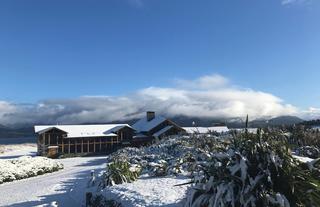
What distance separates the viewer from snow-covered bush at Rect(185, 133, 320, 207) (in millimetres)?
6715

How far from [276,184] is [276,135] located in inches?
64.9

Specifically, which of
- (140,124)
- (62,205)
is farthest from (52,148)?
(62,205)

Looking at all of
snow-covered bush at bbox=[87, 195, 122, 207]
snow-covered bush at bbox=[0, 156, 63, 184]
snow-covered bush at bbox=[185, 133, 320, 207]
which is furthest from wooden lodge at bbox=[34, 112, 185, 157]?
snow-covered bush at bbox=[185, 133, 320, 207]

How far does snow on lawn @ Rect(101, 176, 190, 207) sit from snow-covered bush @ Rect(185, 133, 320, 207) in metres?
2.20

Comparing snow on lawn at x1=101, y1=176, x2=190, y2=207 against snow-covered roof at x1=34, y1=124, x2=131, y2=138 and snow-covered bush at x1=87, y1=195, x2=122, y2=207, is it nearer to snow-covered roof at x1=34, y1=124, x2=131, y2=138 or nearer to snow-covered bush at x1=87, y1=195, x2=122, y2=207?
snow-covered bush at x1=87, y1=195, x2=122, y2=207

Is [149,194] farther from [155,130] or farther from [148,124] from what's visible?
[148,124]

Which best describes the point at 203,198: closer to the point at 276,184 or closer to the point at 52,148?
the point at 276,184

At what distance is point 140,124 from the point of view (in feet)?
237

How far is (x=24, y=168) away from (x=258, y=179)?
2921 cm

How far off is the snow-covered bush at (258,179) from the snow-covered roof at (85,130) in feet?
174

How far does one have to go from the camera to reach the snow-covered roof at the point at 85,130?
57.9 metres

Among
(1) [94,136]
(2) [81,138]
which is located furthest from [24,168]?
(1) [94,136]

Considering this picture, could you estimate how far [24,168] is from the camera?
3186 cm

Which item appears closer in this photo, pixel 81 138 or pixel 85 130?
pixel 81 138
